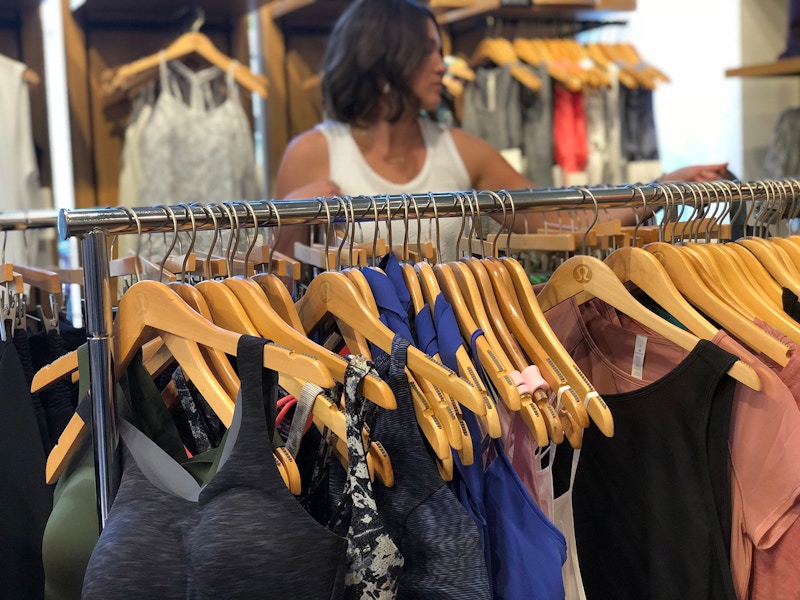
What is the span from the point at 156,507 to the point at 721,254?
69cm

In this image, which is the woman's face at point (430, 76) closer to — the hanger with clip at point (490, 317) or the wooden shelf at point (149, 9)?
the wooden shelf at point (149, 9)

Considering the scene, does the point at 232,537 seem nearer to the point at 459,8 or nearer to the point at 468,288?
the point at 468,288

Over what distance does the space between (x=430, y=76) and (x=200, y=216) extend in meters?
1.22

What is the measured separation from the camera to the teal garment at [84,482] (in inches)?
31.8

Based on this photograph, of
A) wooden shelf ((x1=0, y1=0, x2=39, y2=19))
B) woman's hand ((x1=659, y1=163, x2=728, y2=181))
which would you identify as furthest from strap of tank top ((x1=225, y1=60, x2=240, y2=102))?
woman's hand ((x1=659, y1=163, x2=728, y2=181))

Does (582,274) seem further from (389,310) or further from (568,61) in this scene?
(568,61)

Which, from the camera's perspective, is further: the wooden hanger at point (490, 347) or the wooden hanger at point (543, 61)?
the wooden hanger at point (543, 61)

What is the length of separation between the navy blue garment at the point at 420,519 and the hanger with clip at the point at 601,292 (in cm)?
28

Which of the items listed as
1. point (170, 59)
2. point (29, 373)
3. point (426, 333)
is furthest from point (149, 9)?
point (426, 333)

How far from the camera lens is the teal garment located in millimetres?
808

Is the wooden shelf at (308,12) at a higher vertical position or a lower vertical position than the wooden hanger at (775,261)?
higher

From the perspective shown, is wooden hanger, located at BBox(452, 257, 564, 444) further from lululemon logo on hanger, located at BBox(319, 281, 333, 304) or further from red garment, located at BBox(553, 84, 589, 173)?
red garment, located at BBox(553, 84, 589, 173)

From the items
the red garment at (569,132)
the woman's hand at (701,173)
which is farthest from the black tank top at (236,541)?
the red garment at (569,132)

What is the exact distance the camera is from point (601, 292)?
3.14 ft
